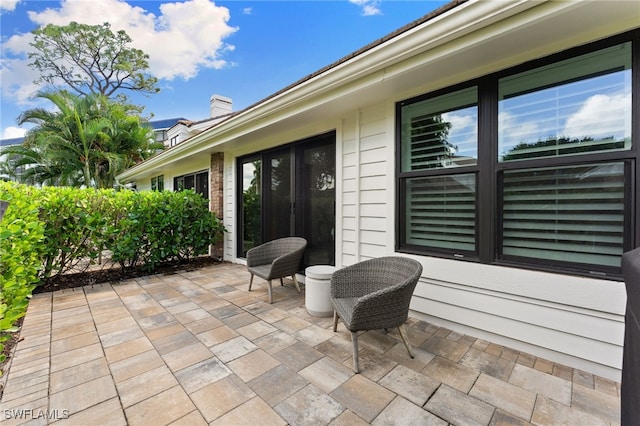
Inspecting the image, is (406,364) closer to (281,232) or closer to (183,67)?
(281,232)

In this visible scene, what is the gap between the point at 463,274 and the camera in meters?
2.51

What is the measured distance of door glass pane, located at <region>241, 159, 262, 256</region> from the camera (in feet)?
16.8

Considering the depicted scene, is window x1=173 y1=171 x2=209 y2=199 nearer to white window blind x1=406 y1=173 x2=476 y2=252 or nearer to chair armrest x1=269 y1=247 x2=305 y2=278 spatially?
chair armrest x1=269 y1=247 x2=305 y2=278

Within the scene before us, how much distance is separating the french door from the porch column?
0.73m

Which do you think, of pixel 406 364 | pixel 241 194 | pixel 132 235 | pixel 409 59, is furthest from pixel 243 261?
pixel 409 59

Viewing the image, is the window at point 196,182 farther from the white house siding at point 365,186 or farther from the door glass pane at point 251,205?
the white house siding at point 365,186

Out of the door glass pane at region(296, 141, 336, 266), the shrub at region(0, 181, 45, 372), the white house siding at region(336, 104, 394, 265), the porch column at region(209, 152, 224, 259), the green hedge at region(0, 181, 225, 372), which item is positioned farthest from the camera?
the porch column at region(209, 152, 224, 259)

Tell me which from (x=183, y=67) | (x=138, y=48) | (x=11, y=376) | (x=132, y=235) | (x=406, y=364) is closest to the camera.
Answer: (x=11, y=376)

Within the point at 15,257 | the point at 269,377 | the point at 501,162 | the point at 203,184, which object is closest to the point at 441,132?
the point at 501,162

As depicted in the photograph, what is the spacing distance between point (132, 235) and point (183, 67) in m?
14.6

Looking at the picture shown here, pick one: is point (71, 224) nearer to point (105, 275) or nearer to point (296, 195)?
point (105, 275)

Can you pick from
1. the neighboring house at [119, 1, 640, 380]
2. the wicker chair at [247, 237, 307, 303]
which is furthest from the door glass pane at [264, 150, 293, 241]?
the neighboring house at [119, 1, 640, 380]

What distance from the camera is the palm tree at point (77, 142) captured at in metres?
9.70

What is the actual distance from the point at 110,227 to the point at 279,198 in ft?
8.83
